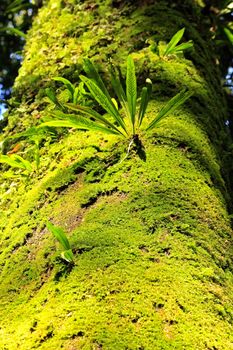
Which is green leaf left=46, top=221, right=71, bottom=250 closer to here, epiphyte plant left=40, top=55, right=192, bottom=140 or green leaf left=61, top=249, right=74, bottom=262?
green leaf left=61, top=249, right=74, bottom=262

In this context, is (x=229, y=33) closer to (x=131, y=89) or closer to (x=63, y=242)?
(x=131, y=89)

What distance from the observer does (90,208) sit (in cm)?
149

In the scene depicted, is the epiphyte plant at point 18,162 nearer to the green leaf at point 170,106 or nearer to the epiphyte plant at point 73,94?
the epiphyte plant at point 73,94

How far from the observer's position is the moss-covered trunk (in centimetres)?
112

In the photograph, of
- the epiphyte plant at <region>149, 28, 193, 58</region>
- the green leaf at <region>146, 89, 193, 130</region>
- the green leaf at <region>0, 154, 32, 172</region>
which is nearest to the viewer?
the green leaf at <region>146, 89, 193, 130</region>

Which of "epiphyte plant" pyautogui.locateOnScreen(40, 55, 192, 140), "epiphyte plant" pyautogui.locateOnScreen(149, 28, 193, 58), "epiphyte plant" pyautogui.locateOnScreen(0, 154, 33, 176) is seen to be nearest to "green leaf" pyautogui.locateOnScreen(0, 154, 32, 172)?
"epiphyte plant" pyautogui.locateOnScreen(0, 154, 33, 176)

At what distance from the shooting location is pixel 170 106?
5.69 feet

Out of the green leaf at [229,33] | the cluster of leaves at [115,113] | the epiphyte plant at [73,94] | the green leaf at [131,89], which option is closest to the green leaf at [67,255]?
the cluster of leaves at [115,113]


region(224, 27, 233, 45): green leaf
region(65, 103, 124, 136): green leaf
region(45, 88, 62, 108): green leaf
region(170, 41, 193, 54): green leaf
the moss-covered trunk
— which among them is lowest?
region(224, 27, 233, 45): green leaf

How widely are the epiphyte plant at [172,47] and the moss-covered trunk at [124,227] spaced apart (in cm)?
3

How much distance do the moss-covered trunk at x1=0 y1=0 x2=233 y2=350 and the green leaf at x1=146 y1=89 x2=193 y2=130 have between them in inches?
1.6

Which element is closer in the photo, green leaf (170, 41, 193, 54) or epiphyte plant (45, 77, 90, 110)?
epiphyte plant (45, 77, 90, 110)

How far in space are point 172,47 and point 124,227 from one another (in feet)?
3.81

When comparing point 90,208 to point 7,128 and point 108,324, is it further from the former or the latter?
point 7,128
